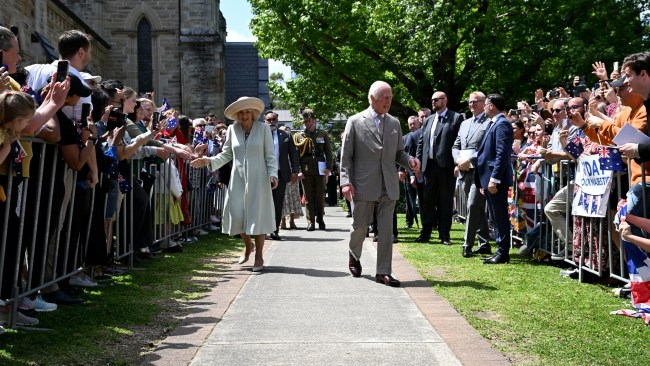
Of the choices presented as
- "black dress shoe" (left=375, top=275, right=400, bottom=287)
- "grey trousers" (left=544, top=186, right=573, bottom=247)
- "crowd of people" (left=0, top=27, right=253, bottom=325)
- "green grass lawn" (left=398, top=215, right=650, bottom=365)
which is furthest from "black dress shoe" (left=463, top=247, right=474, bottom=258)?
"crowd of people" (left=0, top=27, right=253, bottom=325)

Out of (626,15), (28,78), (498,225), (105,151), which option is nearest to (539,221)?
(498,225)

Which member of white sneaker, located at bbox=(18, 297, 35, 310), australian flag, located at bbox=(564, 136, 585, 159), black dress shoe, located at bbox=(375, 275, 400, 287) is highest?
australian flag, located at bbox=(564, 136, 585, 159)

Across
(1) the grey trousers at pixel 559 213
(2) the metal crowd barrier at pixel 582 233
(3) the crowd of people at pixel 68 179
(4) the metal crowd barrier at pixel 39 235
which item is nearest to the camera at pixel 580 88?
(2) the metal crowd barrier at pixel 582 233

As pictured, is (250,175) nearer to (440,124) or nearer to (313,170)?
(440,124)

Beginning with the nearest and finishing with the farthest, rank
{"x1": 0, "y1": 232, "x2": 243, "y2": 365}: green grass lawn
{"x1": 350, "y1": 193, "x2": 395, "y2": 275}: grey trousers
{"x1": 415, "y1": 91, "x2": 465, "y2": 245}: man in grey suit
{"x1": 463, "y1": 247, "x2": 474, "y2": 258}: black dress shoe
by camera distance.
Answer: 1. {"x1": 0, "y1": 232, "x2": 243, "y2": 365}: green grass lawn
2. {"x1": 350, "y1": 193, "x2": 395, "y2": 275}: grey trousers
3. {"x1": 463, "y1": 247, "x2": 474, "y2": 258}: black dress shoe
4. {"x1": 415, "y1": 91, "x2": 465, "y2": 245}: man in grey suit

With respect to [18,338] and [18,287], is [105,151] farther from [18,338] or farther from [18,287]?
[18,338]

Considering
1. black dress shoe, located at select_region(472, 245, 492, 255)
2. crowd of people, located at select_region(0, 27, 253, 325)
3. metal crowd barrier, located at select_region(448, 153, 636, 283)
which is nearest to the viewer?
crowd of people, located at select_region(0, 27, 253, 325)

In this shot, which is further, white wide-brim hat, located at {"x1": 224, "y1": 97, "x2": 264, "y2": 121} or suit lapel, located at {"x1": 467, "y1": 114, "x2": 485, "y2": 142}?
suit lapel, located at {"x1": 467, "y1": 114, "x2": 485, "y2": 142}

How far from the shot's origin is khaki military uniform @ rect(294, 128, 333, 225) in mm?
17719

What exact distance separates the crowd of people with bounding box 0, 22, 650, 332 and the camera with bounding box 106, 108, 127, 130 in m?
0.01

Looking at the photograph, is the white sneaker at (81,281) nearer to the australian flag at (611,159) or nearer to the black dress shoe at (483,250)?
the australian flag at (611,159)

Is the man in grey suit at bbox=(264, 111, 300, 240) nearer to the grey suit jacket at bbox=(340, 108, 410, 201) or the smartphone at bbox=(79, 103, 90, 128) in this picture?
the grey suit jacket at bbox=(340, 108, 410, 201)

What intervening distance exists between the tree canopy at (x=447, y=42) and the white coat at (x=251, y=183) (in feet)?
65.7

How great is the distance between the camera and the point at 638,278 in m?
7.11
